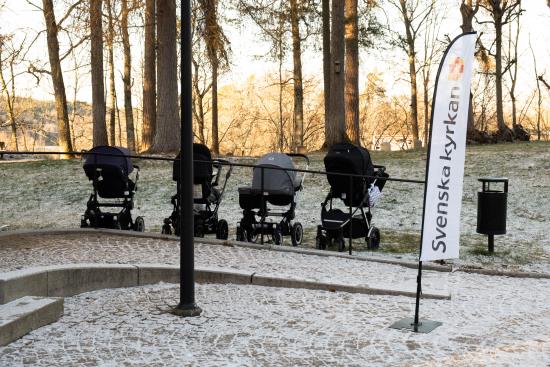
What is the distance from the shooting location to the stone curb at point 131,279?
7.30m

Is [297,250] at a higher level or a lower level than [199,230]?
lower

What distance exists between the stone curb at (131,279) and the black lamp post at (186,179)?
1317 millimetres

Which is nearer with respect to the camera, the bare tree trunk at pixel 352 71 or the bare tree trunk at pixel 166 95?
the bare tree trunk at pixel 166 95

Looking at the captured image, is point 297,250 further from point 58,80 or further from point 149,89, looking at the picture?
point 58,80

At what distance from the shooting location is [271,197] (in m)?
11.1

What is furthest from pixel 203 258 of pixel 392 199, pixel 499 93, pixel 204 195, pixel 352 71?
pixel 499 93

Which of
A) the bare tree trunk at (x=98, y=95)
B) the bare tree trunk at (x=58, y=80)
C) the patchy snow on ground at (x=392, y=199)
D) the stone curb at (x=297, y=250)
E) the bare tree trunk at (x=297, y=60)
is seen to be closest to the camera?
the stone curb at (x=297, y=250)

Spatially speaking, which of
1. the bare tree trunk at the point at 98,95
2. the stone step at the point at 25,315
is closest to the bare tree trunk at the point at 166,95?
the bare tree trunk at the point at 98,95

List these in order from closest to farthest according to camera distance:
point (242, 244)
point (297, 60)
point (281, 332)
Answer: point (281, 332)
point (242, 244)
point (297, 60)

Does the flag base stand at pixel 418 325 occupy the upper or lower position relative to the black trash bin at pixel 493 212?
lower

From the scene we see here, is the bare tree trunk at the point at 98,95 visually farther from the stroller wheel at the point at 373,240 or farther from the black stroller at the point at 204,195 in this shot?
the stroller wheel at the point at 373,240

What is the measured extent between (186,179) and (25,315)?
6.40 ft

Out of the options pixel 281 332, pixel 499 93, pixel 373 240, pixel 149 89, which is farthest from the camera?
pixel 499 93

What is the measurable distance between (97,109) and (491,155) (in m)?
13.1
